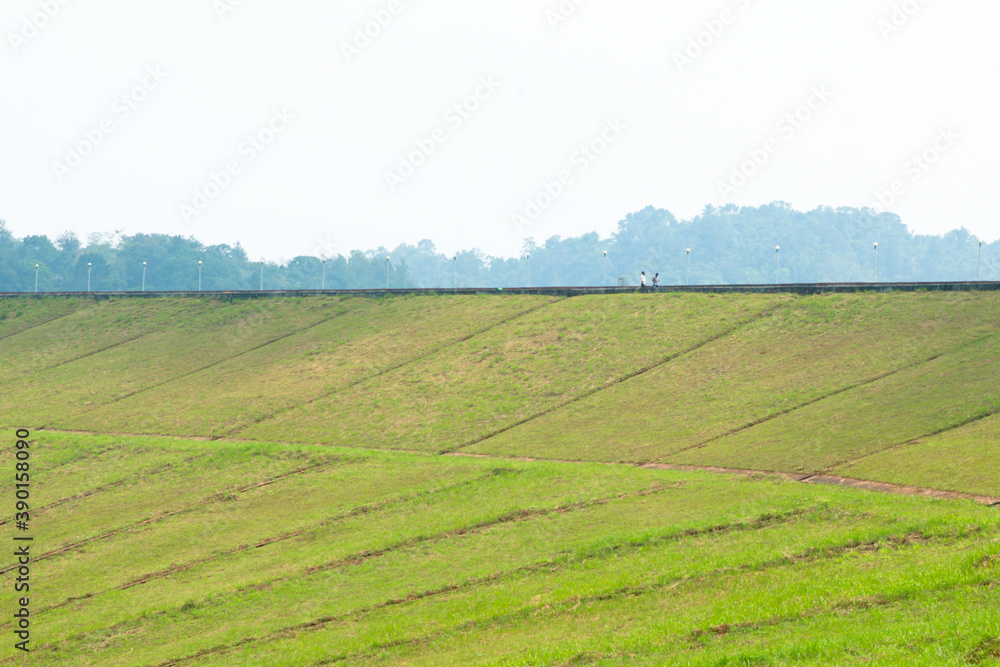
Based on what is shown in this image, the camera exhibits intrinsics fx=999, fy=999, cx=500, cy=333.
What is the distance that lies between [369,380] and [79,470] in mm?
13555

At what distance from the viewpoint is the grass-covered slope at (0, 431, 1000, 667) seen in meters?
14.1

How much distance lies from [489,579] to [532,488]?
728cm

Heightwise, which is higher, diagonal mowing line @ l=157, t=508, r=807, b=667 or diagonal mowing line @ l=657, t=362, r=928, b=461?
diagonal mowing line @ l=657, t=362, r=928, b=461

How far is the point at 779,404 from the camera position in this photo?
3306 cm

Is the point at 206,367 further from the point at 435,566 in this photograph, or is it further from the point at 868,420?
the point at 868,420

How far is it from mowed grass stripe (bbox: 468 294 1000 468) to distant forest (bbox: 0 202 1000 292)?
98.9 m

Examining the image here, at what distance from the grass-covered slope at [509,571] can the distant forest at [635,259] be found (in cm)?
11306

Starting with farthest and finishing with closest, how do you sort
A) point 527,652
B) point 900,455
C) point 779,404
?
1. point 779,404
2. point 900,455
3. point 527,652

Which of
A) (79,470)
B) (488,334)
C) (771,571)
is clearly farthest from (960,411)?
(79,470)

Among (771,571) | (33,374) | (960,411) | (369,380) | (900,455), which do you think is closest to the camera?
(771,571)

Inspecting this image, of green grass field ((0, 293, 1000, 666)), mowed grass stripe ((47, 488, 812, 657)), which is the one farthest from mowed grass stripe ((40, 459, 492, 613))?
mowed grass stripe ((47, 488, 812, 657))

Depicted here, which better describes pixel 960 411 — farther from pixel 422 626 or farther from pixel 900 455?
pixel 422 626

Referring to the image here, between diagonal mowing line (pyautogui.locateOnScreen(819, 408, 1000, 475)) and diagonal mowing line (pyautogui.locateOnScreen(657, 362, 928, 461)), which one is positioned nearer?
diagonal mowing line (pyautogui.locateOnScreen(819, 408, 1000, 475))

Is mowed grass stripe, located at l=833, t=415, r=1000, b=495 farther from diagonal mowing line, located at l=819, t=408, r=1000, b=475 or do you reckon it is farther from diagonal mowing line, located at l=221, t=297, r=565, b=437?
diagonal mowing line, located at l=221, t=297, r=565, b=437
